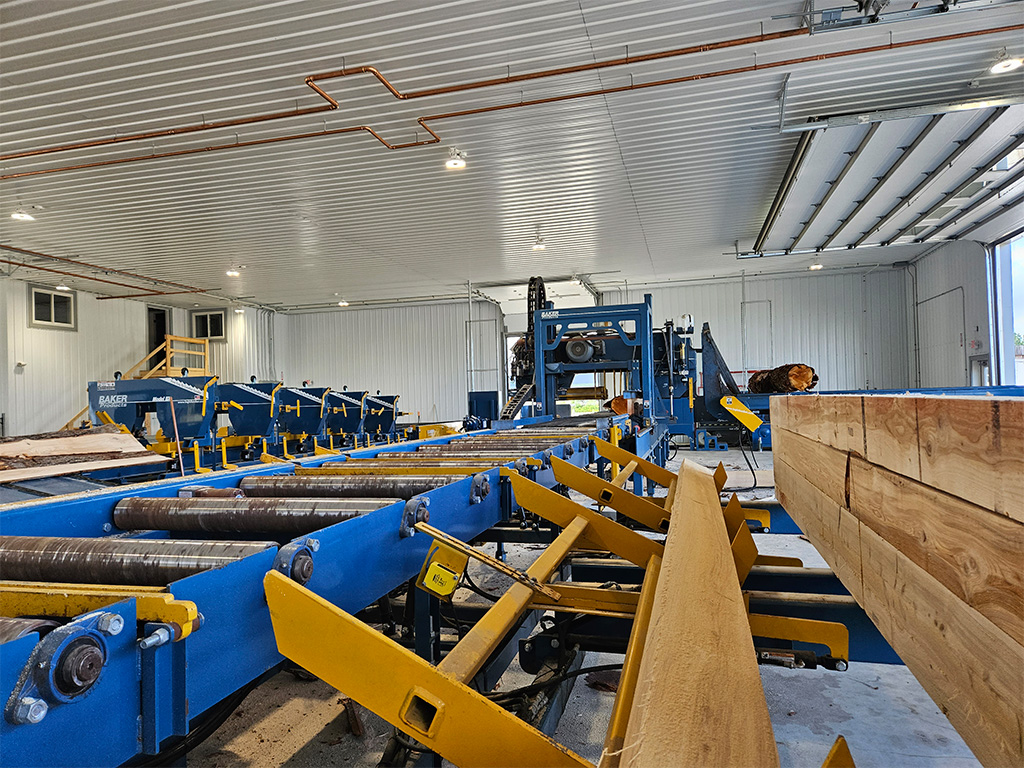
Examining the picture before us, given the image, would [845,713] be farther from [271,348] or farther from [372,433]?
[271,348]

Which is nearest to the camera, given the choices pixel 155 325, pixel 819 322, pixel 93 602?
pixel 93 602

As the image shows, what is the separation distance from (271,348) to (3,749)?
826 inches

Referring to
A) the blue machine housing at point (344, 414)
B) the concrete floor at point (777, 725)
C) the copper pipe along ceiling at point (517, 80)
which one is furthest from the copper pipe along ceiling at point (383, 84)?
the blue machine housing at point (344, 414)

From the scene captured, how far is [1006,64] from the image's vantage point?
6.29m

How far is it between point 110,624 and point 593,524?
180cm

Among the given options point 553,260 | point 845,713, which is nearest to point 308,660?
point 845,713

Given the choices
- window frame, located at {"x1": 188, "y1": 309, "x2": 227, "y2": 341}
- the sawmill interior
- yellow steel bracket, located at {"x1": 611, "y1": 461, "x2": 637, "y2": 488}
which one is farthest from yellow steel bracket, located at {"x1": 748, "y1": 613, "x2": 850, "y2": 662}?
window frame, located at {"x1": 188, "y1": 309, "x2": 227, "y2": 341}

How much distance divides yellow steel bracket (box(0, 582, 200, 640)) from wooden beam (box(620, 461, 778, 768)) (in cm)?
74

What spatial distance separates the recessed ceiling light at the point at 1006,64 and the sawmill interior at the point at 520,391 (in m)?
0.29

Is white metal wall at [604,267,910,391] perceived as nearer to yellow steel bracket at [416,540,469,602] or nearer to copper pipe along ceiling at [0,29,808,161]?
copper pipe along ceiling at [0,29,808,161]

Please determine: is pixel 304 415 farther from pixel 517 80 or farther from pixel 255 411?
pixel 517 80

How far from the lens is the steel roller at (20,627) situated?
843mm

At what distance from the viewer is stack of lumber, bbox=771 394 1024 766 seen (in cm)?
92

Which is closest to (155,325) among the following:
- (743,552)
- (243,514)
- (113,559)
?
(243,514)
